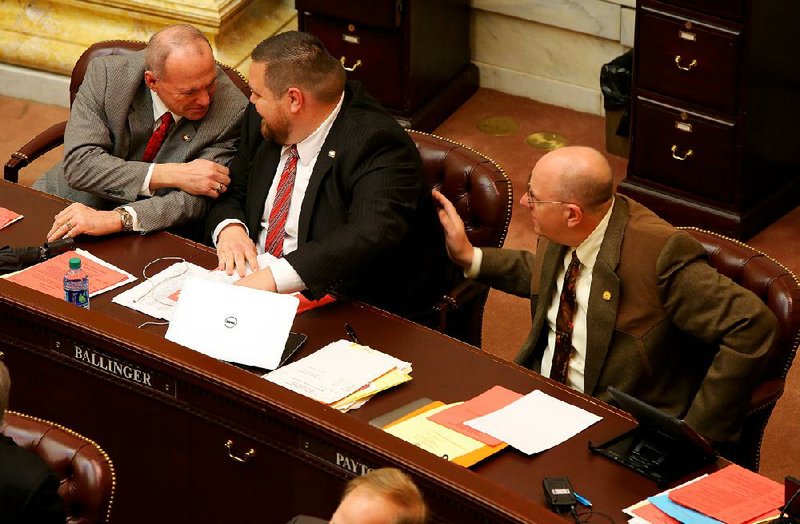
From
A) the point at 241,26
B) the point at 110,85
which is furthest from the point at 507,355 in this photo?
the point at 241,26

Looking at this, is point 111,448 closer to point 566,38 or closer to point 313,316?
point 313,316

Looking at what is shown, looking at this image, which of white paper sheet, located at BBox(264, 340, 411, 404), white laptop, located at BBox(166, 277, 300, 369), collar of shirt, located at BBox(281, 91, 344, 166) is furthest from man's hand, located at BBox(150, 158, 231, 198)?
white paper sheet, located at BBox(264, 340, 411, 404)

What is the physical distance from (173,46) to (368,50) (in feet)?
6.83

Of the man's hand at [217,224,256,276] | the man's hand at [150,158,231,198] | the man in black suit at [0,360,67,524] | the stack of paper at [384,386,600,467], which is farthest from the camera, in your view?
the man's hand at [150,158,231,198]

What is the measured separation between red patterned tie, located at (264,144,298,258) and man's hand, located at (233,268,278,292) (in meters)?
0.35

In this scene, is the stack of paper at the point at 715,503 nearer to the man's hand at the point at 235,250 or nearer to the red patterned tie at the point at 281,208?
the man's hand at the point at 235,250

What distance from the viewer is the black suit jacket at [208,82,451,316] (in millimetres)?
4504

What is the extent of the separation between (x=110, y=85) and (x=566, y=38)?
9.32 ft

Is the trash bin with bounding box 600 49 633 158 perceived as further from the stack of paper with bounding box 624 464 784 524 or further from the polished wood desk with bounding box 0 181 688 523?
the stack of paper with bounding box 624 464 784 524

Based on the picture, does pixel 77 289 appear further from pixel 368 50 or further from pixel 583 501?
pixel 368 50

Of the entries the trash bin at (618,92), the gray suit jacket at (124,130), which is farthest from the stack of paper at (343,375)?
the trash bin at (618,92)

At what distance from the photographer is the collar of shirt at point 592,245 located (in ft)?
13.7

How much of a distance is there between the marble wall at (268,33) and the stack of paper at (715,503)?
3.70m

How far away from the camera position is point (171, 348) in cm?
407
